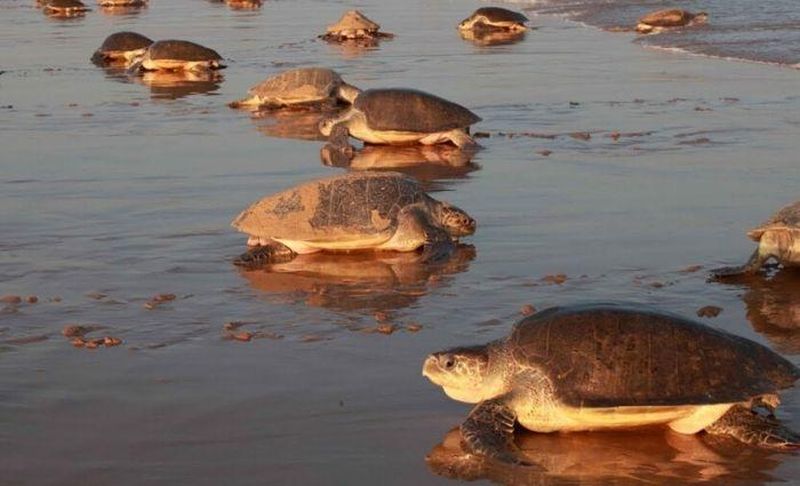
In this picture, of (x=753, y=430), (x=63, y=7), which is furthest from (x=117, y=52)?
(x=753, y=430)

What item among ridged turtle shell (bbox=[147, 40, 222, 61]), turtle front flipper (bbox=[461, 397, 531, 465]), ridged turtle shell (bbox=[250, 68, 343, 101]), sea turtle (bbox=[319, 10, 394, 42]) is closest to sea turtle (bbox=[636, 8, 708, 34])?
sea turtle (bbox=[319, 10, 394, 42])

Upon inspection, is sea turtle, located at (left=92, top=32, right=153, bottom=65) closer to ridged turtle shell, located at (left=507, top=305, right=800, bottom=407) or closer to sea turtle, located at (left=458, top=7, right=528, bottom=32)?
sea turtle, located at (left=458, top=7, right=528, bottom=32)

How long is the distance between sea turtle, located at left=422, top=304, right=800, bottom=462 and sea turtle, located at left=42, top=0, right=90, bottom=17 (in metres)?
28.8

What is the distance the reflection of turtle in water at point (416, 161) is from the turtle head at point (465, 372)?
5.65 m

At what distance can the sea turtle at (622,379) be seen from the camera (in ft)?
17.7

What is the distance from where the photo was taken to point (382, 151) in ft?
44.9

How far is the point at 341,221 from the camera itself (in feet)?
29.3

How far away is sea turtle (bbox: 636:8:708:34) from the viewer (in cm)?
2425

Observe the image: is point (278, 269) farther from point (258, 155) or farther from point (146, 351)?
point (258, 155)

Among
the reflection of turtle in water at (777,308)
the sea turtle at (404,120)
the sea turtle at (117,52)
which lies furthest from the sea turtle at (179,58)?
the reflection of turtle in water at (777,308)

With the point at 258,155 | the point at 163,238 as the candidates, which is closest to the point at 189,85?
the point at 258,155

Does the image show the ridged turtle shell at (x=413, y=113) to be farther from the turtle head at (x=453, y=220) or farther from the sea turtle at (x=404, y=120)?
the turtle head at (x=453, y=220)

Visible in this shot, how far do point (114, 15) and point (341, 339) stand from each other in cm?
2675

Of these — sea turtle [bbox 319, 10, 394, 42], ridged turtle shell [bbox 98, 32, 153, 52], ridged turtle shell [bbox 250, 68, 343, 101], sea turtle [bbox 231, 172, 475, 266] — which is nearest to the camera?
sea turtle [bbox 231, 172, 475, 266]
